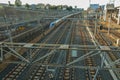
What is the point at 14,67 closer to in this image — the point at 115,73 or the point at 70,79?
the point at 70,79

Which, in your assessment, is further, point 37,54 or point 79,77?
point 37,54

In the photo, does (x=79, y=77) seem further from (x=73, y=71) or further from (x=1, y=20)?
(x=1, y=20)

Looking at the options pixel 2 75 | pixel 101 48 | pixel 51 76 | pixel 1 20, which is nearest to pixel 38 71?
pixel 51 76

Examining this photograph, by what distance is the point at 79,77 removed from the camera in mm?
17922

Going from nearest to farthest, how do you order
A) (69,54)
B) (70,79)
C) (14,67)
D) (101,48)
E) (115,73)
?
1. (101,48)
2. (70,79)
3. (115,73)
4. (14,67)
5. (69,54)

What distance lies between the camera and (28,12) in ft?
251

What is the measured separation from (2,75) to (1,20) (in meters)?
16.1

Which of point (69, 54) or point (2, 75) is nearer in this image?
point (2, 75)

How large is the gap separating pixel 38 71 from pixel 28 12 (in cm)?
5968

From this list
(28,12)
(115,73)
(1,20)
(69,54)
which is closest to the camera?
(115,73)

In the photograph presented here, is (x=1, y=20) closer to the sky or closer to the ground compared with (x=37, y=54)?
closer to the sky

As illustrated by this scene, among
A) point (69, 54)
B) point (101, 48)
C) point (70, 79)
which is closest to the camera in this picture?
point (101, 48)

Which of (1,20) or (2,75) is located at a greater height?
(1,20)

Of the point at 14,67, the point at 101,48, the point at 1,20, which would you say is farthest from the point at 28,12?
the point at 101,48
